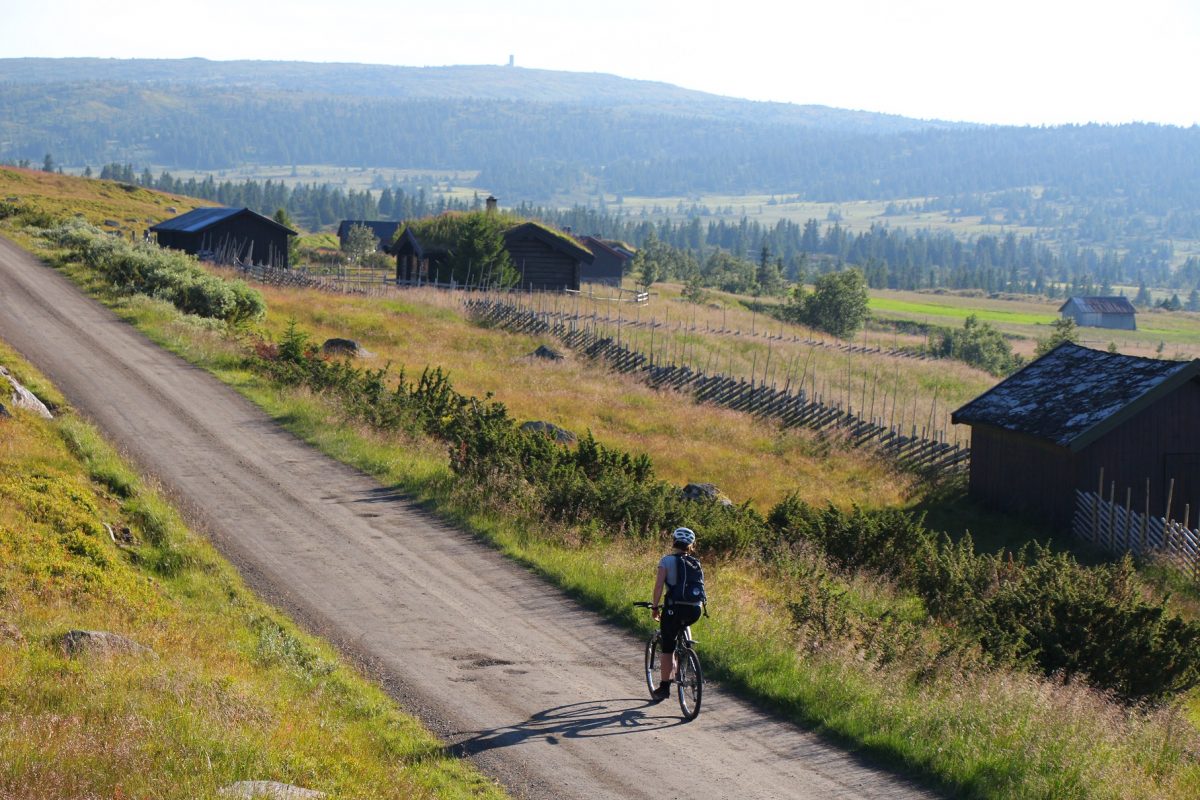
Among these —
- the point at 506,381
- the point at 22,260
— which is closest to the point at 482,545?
the point at 506,381

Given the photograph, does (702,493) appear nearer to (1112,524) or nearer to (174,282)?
(1112,524)

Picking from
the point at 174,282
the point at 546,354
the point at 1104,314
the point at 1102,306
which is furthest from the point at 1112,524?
the point at 1102,306

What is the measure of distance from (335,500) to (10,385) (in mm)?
7430

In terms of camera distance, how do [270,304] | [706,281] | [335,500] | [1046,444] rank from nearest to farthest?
1. [335,500]
2. [1046,444]
3. [270,304]
4. [706,281]

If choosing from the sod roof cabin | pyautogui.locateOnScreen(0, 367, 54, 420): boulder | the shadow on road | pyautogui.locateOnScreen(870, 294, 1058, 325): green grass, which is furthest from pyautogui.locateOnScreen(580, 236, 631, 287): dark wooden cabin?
the shadow on road

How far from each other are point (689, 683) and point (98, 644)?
601 cm

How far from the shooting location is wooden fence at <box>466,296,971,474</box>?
106 ft

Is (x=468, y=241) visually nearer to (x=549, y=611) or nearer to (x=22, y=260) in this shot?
(x=22, y=260)

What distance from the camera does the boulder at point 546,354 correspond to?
4528cm

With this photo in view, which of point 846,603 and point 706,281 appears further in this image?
point 706,281

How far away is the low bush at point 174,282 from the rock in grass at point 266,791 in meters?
34.6

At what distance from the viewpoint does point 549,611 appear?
1608 centimetres

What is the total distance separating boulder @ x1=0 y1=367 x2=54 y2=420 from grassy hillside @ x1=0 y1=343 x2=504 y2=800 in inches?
205

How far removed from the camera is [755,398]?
38.8 meters
